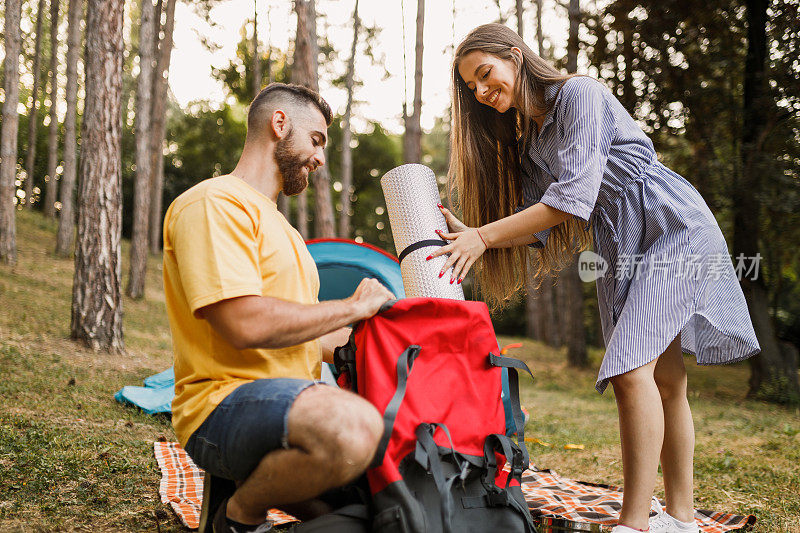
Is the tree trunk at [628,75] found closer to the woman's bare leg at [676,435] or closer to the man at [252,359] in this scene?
the woman's bare leg at [676,435]

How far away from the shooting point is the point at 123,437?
339cm

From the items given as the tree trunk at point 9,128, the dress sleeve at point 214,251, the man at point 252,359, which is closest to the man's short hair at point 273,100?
the man at point 252,359

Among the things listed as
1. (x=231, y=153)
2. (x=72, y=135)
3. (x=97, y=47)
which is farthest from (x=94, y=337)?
(x=231, y=153)

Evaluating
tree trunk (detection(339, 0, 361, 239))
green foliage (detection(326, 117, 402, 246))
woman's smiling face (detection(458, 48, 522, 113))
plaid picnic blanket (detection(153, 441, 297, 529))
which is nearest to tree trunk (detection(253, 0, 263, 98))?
tree trunk (detection(339, 0, 361, 239))

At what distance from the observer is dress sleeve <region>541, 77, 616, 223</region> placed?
6.94 feet

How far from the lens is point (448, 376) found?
1.89 metres

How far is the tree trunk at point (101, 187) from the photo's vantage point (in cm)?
528

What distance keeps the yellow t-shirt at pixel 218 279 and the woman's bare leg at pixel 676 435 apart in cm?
137

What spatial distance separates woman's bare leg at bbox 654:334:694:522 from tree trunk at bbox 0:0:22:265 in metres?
9.05

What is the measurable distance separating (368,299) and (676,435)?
1.35m

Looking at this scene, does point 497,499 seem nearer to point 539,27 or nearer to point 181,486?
point 181,486

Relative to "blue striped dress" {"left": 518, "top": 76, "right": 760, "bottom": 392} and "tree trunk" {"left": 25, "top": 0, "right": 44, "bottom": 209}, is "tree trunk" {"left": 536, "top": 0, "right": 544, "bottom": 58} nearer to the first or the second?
"tree trunk" {"left": 25, "top": 0, "right": 44, "bottom": 209}

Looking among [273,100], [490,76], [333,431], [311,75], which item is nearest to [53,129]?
[311,75]

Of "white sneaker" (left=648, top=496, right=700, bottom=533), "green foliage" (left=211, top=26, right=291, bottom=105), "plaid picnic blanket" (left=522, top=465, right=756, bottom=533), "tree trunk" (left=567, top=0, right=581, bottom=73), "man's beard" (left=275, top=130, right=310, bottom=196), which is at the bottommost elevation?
"plaid picnic blanket" (left=522, top=465, right=756, bottom=533)
